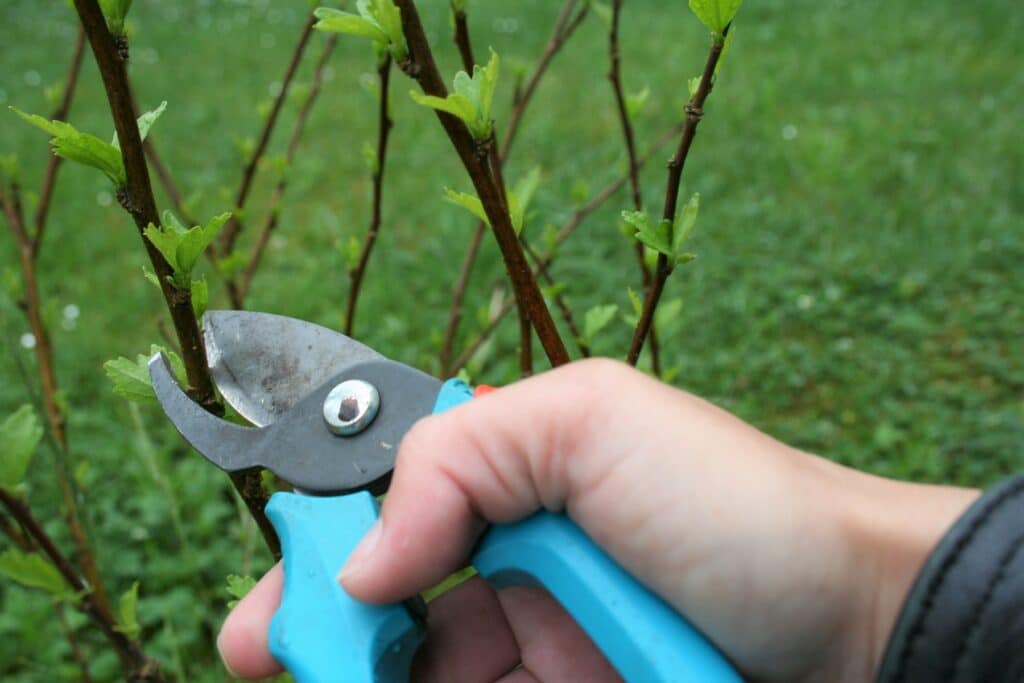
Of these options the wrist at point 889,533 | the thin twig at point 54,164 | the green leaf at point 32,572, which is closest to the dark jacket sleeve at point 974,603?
the wrist at point 889,533

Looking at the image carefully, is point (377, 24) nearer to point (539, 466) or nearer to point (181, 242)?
point (181, 242)

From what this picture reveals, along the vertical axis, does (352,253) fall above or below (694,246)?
above

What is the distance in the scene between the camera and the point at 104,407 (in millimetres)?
3010

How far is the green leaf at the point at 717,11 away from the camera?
86 centimetres

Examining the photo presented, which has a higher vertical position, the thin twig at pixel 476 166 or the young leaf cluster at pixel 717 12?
the young leaf cluster at pixel 717 12

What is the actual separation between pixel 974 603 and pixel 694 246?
2.76m

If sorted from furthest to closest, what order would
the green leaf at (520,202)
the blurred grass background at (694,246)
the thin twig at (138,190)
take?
the blurred grass background at (694,246), the green leaf at (520,202), the thin twig at (138,190)

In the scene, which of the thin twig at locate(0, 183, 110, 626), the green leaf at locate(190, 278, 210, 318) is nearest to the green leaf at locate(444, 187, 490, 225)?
the green leaf at locate(190, 278, 210, 318)

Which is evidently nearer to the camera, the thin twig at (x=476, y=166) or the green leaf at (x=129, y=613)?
the thin twig at (x=476, y=166)

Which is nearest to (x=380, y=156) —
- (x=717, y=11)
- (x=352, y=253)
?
(x=352, y=253)

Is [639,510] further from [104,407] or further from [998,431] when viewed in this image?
[104,407]

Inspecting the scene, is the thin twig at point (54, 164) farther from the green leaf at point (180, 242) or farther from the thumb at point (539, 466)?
the thumb at point (539, 466)

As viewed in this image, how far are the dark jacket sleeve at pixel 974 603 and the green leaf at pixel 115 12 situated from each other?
0.85 metres

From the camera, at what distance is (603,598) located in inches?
34.0
